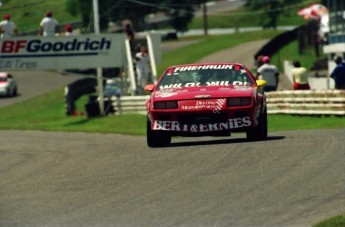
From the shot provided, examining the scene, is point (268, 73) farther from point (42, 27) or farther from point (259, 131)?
point (259, 131)

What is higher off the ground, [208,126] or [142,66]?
[208,126]

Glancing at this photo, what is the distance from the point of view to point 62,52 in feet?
132

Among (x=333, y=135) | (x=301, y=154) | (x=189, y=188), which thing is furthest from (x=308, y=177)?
(x=333, y=135)

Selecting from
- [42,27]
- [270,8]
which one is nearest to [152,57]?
[42,27]

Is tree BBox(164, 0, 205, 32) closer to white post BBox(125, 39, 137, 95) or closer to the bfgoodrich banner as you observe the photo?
the bfgoodrich banner

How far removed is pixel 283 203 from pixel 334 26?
38704 mm

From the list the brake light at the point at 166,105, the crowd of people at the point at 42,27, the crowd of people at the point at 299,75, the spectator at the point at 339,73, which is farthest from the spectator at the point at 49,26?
the brake light at the point at 166,105

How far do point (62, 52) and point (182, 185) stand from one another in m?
27.5

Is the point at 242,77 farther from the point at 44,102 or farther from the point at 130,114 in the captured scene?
the point at 44,102

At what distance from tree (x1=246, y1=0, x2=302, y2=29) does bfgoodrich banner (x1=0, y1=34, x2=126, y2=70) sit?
50894 mm

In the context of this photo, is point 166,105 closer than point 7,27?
Yes

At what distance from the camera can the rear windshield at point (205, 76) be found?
19.1 m

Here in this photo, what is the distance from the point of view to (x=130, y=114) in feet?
119

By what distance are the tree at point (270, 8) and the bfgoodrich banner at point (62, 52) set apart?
167 ft
